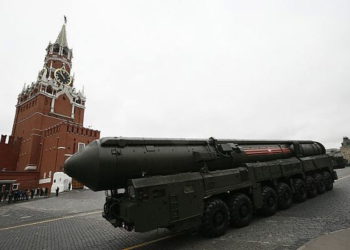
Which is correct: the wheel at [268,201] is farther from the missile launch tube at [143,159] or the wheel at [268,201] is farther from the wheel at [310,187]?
the wheel at [310,187]

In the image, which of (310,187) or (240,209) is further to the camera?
(310,187)

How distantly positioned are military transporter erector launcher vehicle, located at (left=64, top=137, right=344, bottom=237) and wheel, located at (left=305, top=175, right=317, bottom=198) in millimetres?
2792

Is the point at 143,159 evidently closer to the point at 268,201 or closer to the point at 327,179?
the point at 268,201

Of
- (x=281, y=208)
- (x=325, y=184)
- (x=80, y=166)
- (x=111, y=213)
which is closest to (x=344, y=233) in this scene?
(x=281, y=208)

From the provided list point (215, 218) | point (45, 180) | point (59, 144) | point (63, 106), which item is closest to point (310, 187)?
point (215, 218)

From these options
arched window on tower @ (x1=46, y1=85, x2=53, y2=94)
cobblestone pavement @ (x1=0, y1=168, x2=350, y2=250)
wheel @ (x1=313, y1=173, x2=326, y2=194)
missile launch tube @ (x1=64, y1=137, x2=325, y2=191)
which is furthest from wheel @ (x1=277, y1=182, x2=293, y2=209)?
arched window on tower @ (x1=46, y1=85, x2=53, y2=94)

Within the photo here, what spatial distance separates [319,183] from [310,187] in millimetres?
1427

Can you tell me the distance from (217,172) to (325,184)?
1058cm

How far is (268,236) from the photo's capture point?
6.79 metres

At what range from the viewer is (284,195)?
1038cm

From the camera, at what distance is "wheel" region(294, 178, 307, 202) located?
11502 millimetres

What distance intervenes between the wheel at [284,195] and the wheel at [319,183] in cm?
401

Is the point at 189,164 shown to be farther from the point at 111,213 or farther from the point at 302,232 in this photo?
the point at 302,232

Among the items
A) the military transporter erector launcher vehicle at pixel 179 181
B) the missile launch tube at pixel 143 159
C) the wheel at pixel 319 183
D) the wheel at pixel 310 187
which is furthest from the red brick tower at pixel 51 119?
the wheel at pixel 319 183
